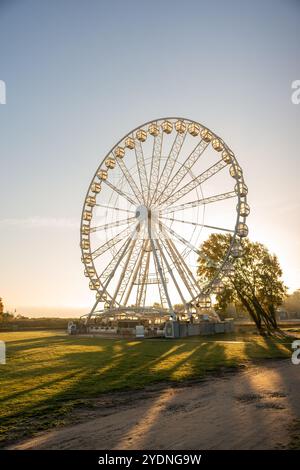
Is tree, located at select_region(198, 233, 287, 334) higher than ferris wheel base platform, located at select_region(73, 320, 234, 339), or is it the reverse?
tree, located at select_region(198, 233, 287, 334)

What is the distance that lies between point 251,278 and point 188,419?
37.6 metres

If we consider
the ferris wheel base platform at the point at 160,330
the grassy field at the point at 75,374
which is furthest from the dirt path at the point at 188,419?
the ferris wheel base platform at the point at 160,330

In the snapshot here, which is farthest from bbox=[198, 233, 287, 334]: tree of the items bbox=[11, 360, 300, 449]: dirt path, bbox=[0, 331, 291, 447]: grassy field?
bbox=[11, 360, 300, 449]: dirt path

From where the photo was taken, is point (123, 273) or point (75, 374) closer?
point (75, 374)

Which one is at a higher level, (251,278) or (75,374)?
(251,278)

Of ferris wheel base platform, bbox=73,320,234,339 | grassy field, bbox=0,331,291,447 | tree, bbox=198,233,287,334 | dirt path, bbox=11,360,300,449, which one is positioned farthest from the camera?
tree, bbox=198,233,287,334

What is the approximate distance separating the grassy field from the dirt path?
32.4 inches

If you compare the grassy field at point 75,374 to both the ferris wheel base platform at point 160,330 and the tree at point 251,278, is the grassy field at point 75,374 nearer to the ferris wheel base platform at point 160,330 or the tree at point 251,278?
the ferris wheel base platform at point 160,330

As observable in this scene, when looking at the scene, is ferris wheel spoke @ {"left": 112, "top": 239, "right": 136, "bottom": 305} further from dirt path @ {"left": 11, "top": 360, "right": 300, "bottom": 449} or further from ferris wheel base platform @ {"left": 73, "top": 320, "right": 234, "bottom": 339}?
dirt path @ {"left": 11, "top": 360, "right": 300, "bottom": 449}

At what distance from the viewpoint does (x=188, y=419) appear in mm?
9117

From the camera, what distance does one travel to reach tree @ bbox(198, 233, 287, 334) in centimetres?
4475

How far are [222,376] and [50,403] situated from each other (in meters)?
7.22

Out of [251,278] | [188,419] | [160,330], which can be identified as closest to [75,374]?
[188,419]

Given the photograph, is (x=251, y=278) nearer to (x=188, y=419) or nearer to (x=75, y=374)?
(x=75, y=374)
